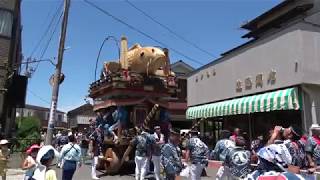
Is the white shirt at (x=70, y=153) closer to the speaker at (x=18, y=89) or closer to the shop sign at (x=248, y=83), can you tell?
the shop sign at (x=248, y=83)

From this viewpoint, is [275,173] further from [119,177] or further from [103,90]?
[103,90]

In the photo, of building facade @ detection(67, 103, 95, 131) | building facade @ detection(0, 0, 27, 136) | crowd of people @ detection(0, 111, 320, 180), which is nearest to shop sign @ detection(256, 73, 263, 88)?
crowd of people @ detection(0, 111, 320, 180)

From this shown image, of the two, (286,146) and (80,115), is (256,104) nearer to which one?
(286,146)

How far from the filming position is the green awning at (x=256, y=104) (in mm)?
14922

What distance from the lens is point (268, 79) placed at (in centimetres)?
1678

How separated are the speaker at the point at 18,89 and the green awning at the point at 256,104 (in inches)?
441

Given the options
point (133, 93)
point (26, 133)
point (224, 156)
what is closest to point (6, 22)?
point (133, 93)

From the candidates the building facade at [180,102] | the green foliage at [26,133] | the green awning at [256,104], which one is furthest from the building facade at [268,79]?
the green foliage at [26,133]

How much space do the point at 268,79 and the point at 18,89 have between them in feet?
52.8

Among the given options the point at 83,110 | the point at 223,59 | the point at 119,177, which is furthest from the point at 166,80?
the point at 83,110

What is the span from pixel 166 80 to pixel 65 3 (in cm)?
476

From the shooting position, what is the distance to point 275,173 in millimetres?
3908

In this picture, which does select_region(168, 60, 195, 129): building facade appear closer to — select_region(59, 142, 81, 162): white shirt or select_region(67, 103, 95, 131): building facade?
select_region(59, 142, 81, 162): white shirt

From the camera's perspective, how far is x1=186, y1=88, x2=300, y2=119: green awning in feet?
49.0
